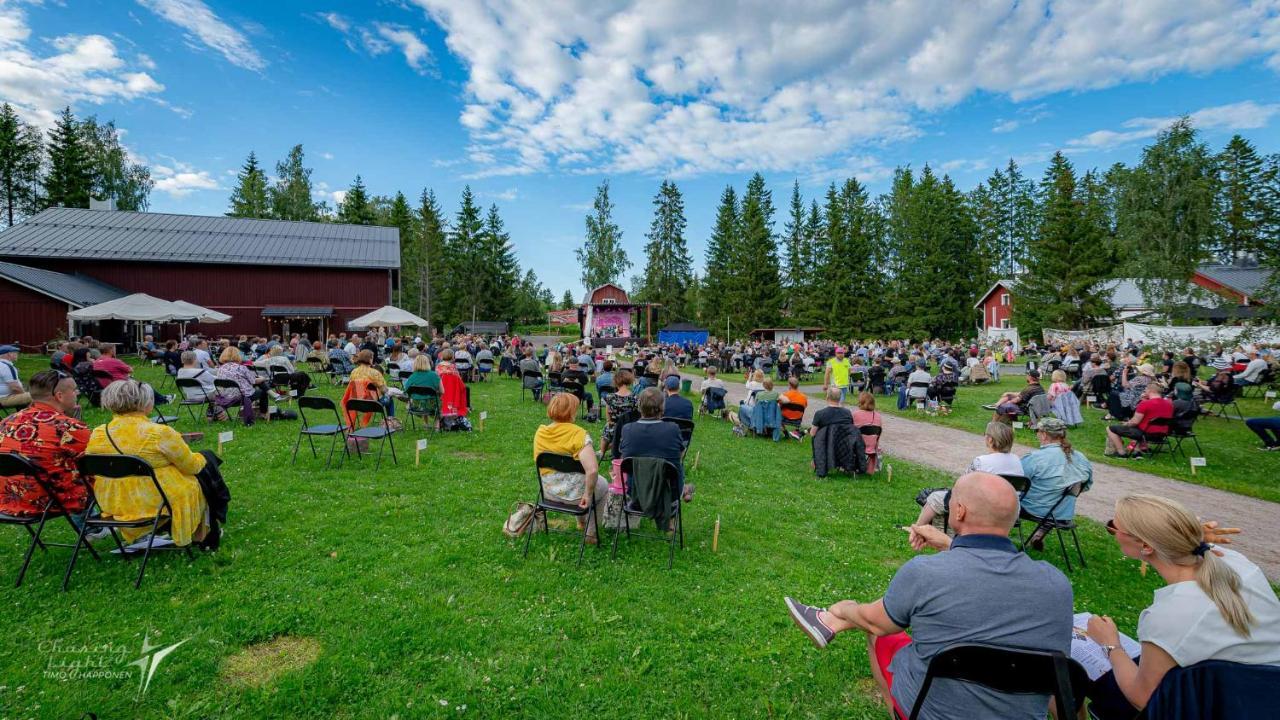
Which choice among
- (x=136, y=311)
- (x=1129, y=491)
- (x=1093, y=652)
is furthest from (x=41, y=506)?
(x=136, y=311)

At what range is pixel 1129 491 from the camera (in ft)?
23.7

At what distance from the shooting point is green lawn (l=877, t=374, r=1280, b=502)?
7438mm

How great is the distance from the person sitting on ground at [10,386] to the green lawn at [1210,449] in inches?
631

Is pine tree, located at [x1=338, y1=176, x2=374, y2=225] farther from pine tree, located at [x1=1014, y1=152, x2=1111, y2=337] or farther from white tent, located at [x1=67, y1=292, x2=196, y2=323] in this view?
pine tree, located at [x1=1014, y1=152, x2=1111, y2=337]

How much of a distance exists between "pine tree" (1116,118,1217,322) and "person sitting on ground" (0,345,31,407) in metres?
38.2

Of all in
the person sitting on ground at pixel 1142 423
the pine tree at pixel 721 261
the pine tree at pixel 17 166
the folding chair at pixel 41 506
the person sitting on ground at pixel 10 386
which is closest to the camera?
the folding chair at pixel 41 506

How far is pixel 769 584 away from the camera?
161 inches

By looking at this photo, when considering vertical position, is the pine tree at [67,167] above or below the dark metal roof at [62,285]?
above

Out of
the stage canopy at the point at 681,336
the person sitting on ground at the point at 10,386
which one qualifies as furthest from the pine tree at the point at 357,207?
the person sitting on ground at the point at 10,386

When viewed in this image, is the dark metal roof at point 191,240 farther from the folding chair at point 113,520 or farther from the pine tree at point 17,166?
the folding chair at point 113,520

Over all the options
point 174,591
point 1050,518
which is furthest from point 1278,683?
point 174,591

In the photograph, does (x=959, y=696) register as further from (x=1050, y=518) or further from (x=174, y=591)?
(x=174, y=591)

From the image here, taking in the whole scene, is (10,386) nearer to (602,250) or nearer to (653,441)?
(653,441)

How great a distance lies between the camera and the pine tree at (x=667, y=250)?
175 ft
